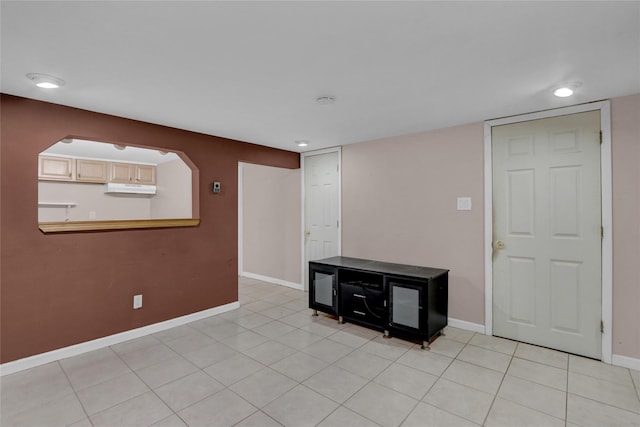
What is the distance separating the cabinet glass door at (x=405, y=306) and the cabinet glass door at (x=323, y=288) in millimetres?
831

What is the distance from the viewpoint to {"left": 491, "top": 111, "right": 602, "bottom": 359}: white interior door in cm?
271

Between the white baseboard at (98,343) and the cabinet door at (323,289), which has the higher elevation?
the cabinet door at (323,289)

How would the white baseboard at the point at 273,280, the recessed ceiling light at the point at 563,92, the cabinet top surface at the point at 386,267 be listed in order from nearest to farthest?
1. the recessed ceiling light at the point at 563,92
2. the cabinet top surface at the point at 386,267
3. the white baseboard at the point at 273,280

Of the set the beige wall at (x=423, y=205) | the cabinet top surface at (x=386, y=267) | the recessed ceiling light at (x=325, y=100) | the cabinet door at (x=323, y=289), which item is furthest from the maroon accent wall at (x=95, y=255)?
the recessed ceiling light at (x=325, y=100)

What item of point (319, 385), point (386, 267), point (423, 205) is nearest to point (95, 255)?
point (319, 385)

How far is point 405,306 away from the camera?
3.09 metres

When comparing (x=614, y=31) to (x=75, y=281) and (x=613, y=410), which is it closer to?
(x=613, y=410)

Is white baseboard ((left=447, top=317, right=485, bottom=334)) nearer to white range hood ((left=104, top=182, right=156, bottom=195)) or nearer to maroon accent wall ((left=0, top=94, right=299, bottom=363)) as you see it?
maroon accent wall ((left=0, top=94, right=299, bottom=363))

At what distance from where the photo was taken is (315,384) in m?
2.34

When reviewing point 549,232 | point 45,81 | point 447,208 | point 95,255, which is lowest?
point 95,255

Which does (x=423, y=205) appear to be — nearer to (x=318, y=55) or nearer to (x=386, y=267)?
(x=386, y=267)

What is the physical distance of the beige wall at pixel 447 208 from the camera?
255 centimetres

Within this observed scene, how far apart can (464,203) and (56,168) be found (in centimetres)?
644

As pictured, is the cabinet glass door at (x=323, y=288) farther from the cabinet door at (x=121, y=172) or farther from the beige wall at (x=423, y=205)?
the cabinet door at (x=121, y=172)
